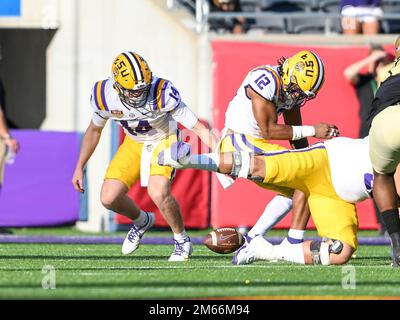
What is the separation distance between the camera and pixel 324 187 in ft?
25.7

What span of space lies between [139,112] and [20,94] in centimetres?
744

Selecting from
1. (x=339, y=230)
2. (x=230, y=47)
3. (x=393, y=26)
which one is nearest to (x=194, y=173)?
(x=230, y=47)

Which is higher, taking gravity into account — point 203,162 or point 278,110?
point 278,110

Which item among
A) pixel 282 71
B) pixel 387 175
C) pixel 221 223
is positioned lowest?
pixel 221 223

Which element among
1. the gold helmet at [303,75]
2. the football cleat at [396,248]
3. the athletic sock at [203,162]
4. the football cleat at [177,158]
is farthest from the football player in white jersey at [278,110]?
the football cleat at [177,158]

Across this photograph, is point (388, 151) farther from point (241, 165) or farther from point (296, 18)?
point (296, 18)

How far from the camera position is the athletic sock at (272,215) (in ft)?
28.3

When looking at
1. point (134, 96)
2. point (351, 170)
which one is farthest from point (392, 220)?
point (134, 96)

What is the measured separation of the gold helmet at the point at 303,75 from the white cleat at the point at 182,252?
135cm

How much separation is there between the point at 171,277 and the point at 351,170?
1602 mm

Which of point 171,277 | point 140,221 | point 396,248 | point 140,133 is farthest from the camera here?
point 140,221

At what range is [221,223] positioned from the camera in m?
12.9

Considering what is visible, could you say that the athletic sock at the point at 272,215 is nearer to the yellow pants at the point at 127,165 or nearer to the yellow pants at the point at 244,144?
the yellow pants at the point at 244,144
